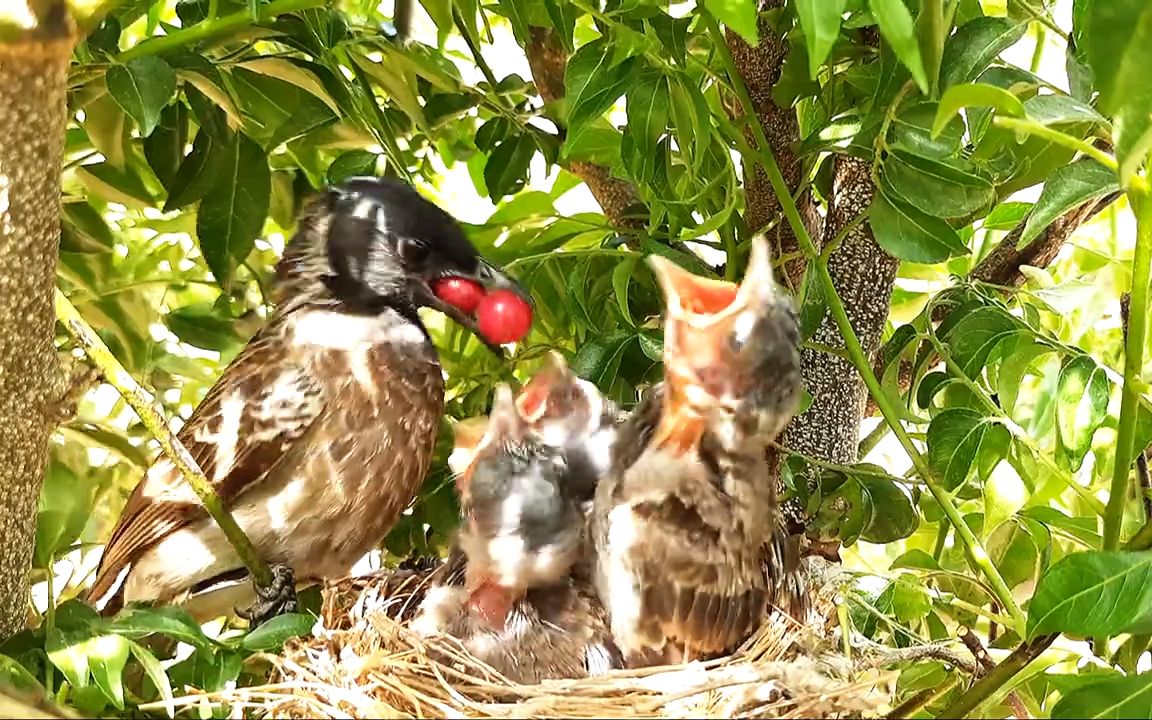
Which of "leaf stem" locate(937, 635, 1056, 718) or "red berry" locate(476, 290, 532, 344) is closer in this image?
"leaf stem" locate(937, 635, 1056, 718)

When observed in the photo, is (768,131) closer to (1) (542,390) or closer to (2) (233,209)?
(1) (542,390)

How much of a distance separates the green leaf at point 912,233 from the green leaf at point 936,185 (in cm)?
1

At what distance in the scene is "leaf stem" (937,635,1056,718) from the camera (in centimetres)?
60

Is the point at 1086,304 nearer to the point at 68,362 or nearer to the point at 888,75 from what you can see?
the point at 888,75

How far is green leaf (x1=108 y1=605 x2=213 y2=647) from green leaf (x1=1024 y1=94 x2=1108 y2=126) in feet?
1.65

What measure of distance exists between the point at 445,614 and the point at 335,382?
19 centimetres

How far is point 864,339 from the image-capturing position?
916mm

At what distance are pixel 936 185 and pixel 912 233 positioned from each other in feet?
0.12

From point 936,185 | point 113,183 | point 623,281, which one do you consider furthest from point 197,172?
point 936,185

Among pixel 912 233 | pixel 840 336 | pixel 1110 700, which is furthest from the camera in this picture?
Answer: pixel 840 336

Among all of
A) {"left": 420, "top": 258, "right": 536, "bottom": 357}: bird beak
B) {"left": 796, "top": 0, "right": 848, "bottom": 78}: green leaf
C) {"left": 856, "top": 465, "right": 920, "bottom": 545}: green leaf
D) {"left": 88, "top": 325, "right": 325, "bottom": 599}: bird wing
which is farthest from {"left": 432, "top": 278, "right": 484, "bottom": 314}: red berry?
{"left": 796, "top": 0, "right": 848, "bottom": 78}: green leaf

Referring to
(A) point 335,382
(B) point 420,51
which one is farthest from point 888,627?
(B) point 420,51

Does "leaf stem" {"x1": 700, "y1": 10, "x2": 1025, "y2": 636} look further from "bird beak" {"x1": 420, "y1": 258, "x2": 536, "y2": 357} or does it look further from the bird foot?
the bird foot

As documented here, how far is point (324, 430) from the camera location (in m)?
0.80
